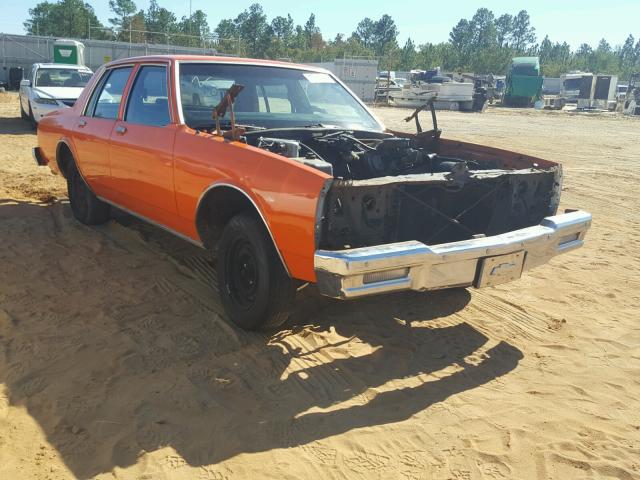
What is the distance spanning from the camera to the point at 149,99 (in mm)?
4750

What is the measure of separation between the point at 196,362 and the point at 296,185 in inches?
48.7

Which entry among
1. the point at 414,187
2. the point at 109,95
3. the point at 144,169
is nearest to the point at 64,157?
the point at 109,95

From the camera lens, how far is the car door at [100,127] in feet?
17.0

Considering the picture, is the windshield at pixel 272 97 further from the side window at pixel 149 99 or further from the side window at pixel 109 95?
the side window at pixel 109 95

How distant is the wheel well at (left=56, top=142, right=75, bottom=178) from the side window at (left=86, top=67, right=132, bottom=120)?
713 millimetres

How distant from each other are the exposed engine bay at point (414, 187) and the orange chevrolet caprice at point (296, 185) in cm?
1

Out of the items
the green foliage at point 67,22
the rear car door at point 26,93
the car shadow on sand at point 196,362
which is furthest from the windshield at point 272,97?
the green foliage at point 67,22

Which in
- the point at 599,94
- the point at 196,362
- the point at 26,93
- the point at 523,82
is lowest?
the point at 196,362

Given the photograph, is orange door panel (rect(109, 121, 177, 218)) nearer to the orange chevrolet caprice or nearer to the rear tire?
the orange chevrolet caprice

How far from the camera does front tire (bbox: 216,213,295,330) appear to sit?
3527mm

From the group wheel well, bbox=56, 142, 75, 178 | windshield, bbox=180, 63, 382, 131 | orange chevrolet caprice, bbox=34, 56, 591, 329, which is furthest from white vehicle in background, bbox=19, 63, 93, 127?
windshield, bbox=180, 63, 382, 131

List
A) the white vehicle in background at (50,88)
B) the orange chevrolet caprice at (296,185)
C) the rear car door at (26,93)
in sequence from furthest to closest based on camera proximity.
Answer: the rear car door at (26,93), the white vehicle in background at (50,88), the orange chevrolet caprice at (296,185)

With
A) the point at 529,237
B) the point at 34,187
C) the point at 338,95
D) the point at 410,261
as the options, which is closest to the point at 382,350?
the point at 410,261

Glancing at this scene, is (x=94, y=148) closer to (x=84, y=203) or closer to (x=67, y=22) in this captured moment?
(x=84, y=203)
